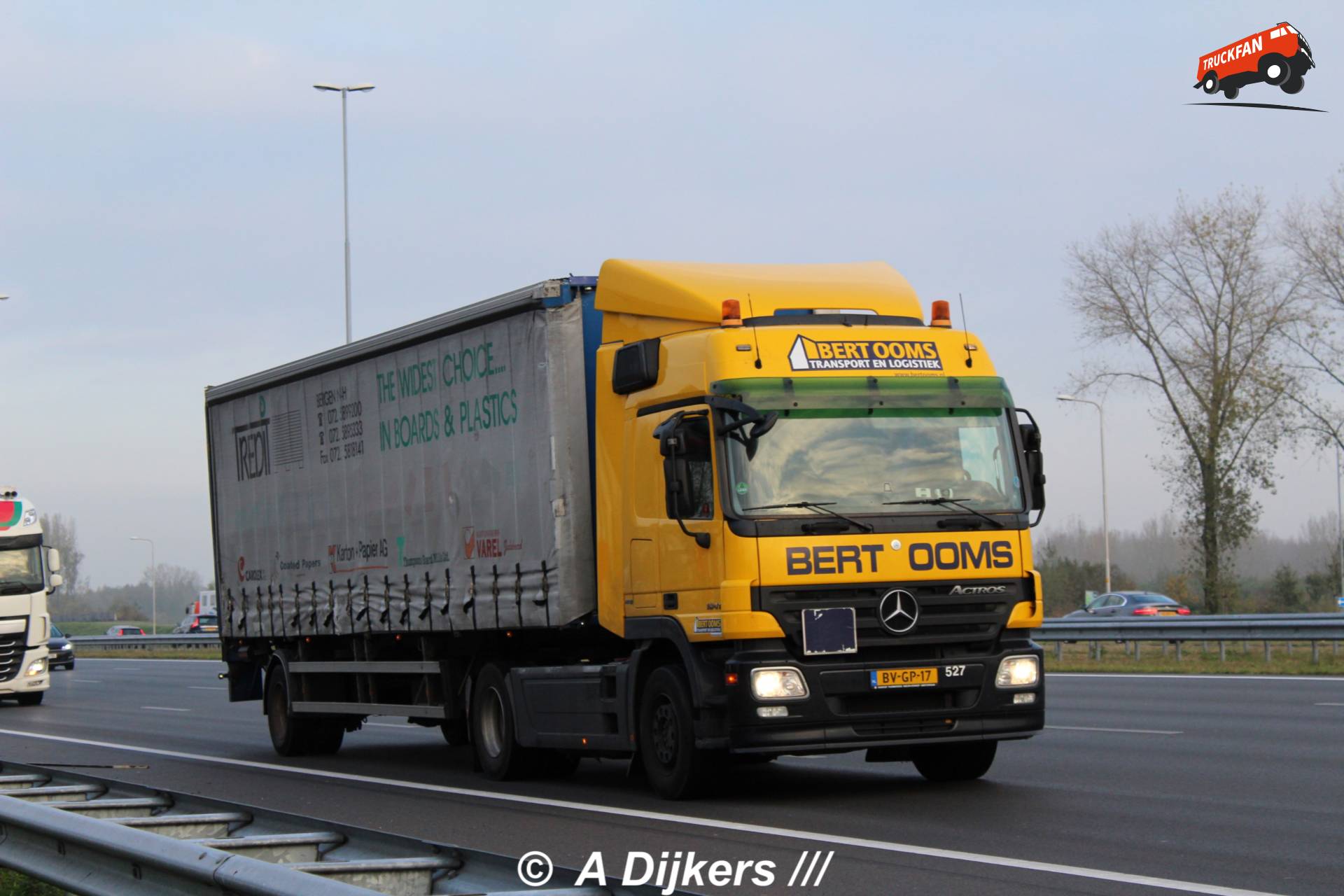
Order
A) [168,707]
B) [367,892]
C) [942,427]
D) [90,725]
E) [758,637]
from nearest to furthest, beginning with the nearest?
[367,892]
[758,637]
[942,427]
[90,725]
[168,707]

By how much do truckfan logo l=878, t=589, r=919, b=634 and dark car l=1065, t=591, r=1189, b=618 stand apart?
3578 centimetres

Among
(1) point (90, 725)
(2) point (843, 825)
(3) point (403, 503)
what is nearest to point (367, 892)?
(2) point (843, 825)

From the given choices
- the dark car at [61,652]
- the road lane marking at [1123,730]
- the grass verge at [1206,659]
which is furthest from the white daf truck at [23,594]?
the road lane marking at [1123,730]

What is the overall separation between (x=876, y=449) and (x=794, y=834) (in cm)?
273

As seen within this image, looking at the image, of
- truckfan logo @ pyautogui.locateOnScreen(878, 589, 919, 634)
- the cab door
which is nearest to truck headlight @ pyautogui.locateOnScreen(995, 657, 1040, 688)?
truckfan logo @ pyautogui.locateOnScreen(878, 589, 919, 634)

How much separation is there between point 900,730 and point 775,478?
5.94 feet

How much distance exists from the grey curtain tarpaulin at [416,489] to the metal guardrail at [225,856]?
15.4 ft

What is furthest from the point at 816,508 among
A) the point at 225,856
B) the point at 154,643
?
the point at 154,643

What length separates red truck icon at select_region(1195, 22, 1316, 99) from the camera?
1252 inches

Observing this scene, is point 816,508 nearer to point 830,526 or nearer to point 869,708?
point 830,526

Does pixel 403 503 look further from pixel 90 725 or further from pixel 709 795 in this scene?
pixel 90 725

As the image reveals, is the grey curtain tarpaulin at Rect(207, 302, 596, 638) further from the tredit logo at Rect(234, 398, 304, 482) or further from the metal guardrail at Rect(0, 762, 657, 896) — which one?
the metal guardrail at Rect(0, 762, 657, 896)

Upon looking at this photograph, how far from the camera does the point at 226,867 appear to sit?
559cm

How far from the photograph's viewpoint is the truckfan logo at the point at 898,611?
10789 millimetres
